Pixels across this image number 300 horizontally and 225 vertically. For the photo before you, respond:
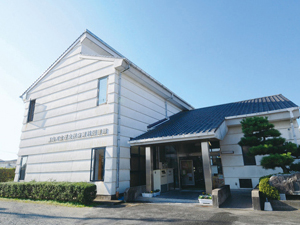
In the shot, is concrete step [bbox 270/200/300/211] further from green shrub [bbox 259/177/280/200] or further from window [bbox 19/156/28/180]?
window [bbox 19/156/28/180]

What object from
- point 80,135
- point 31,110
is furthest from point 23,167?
point 80,135

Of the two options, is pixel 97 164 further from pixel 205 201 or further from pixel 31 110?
pixel 31 110

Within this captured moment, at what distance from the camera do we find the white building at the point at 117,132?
9070mm

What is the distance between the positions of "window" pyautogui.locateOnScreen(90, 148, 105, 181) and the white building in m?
0.05

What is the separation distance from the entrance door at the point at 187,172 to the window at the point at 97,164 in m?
5.13

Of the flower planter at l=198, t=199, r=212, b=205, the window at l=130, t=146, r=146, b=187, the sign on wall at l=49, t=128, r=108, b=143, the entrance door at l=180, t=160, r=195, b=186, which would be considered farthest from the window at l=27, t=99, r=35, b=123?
the flower planter at l=198, t=199, r=212, b=205

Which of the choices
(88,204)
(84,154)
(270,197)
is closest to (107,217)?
(88,204)

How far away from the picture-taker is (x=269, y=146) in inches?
278

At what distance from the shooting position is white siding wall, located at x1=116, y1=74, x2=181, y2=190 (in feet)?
31.1

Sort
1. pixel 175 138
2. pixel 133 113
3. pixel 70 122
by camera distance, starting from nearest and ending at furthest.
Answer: pixel 175 138 < pixel 133 113 < pixel 70 122

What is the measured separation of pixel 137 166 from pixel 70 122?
4.80 metres

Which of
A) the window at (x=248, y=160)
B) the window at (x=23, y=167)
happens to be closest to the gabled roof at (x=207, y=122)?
the window at (x=248, y=160)

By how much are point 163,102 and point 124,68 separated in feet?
16.5

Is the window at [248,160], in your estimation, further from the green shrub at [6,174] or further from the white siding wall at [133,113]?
the green shrub at [6,174]
